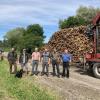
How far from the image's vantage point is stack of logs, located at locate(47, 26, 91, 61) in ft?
97.6

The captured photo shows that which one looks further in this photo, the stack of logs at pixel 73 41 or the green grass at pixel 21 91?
the stack of logs at pixel 73 41

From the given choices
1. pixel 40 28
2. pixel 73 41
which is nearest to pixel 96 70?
pixel 73 41

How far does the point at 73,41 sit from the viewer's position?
30250 mm

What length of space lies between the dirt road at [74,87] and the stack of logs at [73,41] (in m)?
7.55

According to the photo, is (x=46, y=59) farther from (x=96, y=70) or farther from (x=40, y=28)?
(x=40, y=28)

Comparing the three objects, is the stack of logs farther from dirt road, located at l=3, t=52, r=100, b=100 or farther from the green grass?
the green grass

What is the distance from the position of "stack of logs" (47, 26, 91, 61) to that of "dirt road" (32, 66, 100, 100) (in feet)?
24.8

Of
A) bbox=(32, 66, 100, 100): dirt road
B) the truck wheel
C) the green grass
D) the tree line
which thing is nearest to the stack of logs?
the tree line

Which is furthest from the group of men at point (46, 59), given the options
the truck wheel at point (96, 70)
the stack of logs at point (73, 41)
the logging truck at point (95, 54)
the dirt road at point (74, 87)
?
the stack of logs at point (73, 41)

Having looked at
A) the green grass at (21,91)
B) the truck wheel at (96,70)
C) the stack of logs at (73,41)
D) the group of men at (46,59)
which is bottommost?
the green grass at (21,91)

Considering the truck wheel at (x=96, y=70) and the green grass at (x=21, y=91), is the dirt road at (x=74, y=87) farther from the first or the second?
the green grass at (x=21, y=91)

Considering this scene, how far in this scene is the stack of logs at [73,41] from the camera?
29.8 metres

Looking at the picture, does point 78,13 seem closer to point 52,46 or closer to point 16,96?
point 52,46

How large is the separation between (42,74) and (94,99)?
846cm
